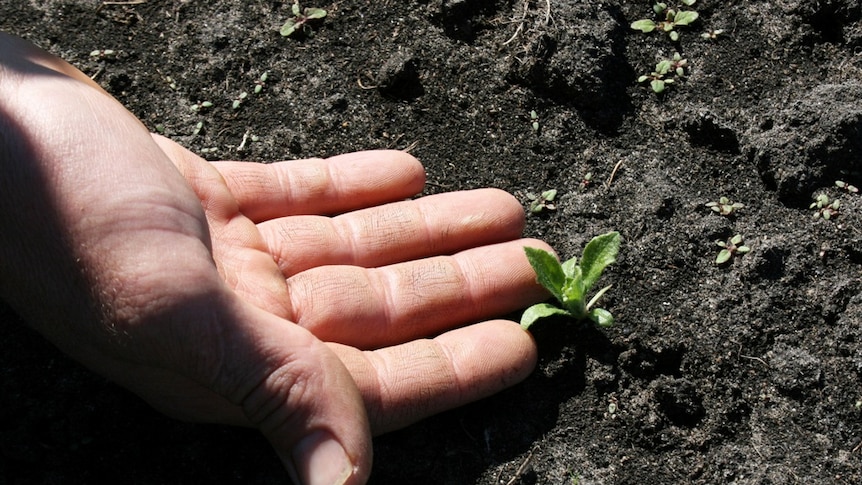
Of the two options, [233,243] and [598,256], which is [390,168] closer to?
[233,243]

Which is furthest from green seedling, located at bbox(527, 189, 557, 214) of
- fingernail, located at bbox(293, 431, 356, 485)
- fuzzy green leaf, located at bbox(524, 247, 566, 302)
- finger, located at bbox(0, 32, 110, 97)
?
finger, located at bbox(0, 32, 110, 97)

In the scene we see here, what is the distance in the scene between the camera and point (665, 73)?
3.26 m

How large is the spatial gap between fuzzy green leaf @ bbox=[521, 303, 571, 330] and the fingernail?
83 centimetres

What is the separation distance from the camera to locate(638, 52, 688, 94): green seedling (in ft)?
10.6

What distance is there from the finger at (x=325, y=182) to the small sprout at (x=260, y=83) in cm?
52

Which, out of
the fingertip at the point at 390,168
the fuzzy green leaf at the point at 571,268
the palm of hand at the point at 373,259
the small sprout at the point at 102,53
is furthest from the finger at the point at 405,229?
the small sprout at the point at 102,53

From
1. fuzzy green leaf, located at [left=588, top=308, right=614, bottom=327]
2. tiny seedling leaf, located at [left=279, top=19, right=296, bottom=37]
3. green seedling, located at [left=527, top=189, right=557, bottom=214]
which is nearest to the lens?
fuzzy green leaf, located at [left=588, top=308, right=614, bottom=327]

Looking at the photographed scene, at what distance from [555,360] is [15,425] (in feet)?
5.97

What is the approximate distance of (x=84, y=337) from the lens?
93.0 inches

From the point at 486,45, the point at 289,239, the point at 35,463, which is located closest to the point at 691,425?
the point at 289,239

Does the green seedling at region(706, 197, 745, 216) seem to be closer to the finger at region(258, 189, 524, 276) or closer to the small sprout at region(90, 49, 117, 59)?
the finger at region(258, 189, 524, 276)

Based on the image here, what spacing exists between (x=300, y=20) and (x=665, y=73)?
1.54m

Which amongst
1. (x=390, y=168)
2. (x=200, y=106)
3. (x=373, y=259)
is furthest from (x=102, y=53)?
(x=373, y=259)

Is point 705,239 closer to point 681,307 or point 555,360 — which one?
point 681,307
